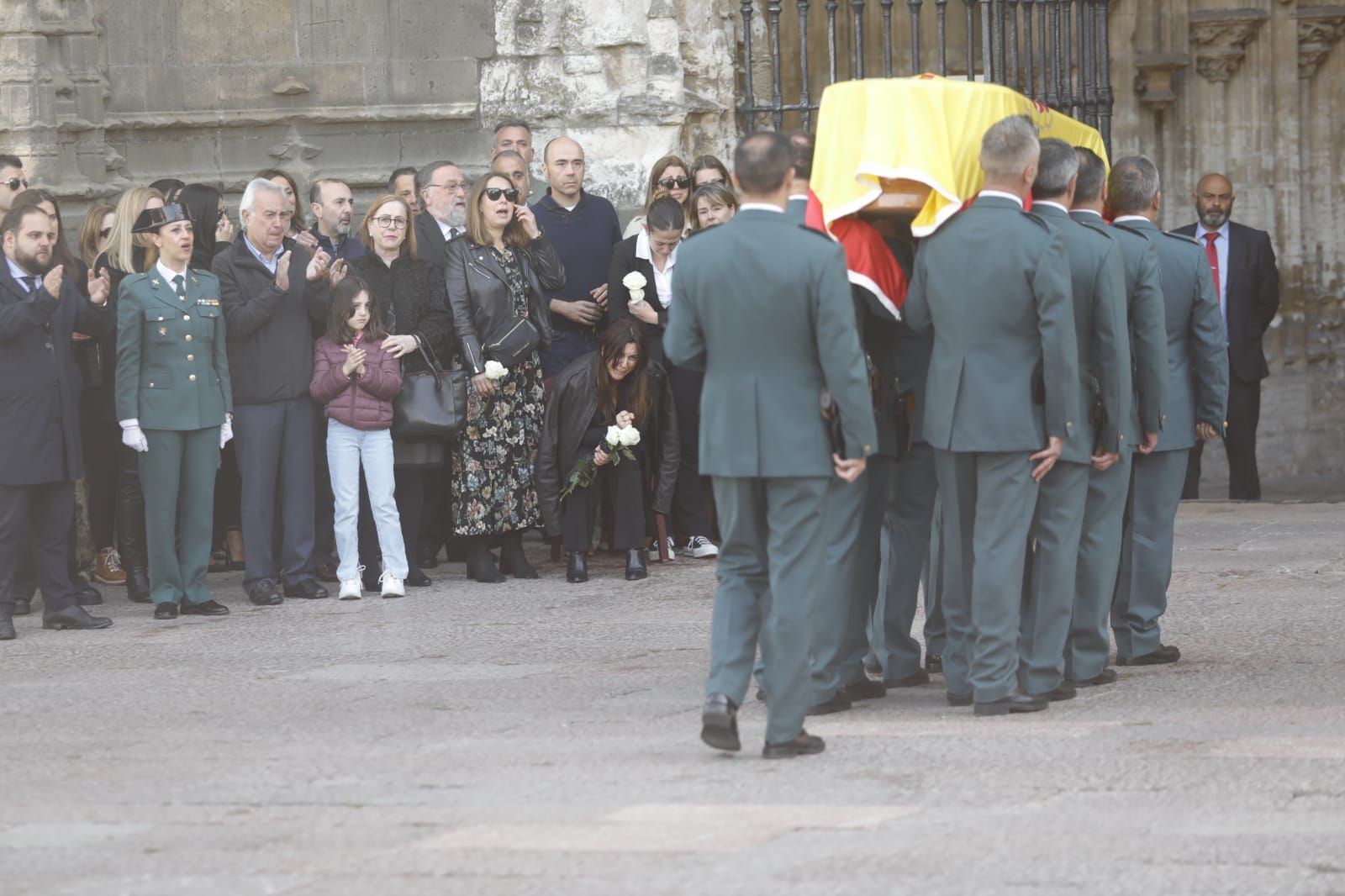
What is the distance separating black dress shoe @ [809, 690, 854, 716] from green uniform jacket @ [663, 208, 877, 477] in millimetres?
1052

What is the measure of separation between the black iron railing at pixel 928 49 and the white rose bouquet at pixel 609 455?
9.28ft

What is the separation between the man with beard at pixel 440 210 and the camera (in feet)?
36.5

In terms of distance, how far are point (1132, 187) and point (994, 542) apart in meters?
1.70

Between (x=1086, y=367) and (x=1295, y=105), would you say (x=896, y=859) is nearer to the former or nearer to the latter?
(x=1086, y=367)

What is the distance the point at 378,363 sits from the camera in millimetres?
10320

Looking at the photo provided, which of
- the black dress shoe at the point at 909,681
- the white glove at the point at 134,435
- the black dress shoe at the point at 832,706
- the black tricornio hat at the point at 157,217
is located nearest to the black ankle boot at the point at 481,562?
the white glove at the point at 134,435

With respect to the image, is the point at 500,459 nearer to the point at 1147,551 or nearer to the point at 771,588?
the point at 1147,551

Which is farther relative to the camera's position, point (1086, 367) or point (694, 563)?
point (694, 563)

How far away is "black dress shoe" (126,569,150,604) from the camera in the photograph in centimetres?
1046

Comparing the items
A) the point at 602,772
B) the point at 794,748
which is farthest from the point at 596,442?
the point at 602,772

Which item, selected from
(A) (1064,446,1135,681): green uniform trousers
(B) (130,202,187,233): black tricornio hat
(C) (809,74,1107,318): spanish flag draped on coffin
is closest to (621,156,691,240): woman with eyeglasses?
(B) (130,202,187,233): black tricornio hat

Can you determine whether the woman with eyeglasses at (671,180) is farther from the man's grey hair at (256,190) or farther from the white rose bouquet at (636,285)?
the man's grey hair at (256,190)

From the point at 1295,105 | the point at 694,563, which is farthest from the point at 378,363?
the point at 1295,105

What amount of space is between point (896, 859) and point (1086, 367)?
2668 mm
